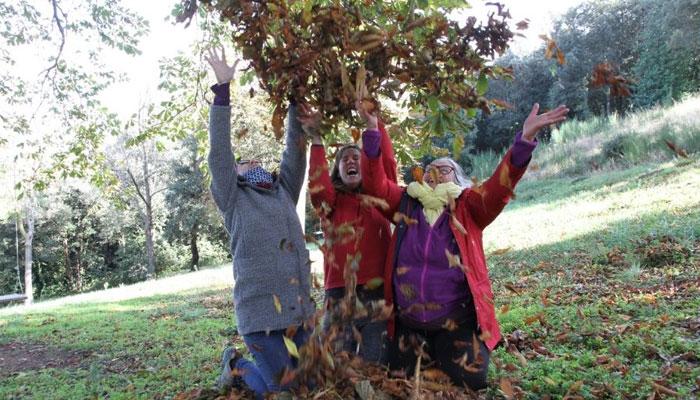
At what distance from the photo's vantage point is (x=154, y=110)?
27.7 ft

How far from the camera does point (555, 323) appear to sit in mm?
5047

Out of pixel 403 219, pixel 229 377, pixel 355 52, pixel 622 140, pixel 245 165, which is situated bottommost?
pixel 229 377

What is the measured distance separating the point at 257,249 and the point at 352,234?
2.14ft

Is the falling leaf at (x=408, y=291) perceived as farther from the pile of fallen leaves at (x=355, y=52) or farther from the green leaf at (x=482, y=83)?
the green leaf at (x=482, y=83)

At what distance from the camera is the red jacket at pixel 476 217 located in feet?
9.68

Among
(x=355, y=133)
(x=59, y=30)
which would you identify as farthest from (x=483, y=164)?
(x=355, y=133)

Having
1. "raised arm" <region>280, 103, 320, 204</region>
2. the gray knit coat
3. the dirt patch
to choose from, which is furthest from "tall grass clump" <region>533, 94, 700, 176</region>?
the dirt patch

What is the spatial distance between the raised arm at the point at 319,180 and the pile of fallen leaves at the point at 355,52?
201mm

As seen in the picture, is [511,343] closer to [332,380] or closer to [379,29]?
[332,380]

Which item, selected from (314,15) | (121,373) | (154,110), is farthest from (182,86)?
(314,15)


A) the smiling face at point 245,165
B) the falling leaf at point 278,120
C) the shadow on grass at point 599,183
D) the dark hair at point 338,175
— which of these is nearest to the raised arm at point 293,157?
the falling leaf at point 278,120

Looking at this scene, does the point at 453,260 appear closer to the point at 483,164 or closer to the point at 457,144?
the point at 457,144

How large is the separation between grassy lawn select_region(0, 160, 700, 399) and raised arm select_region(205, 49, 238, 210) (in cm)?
162

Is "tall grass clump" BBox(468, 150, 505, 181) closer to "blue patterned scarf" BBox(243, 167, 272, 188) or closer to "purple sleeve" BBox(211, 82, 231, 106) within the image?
"blue patterned scarf" BBox(243, 167, 272, 188)
